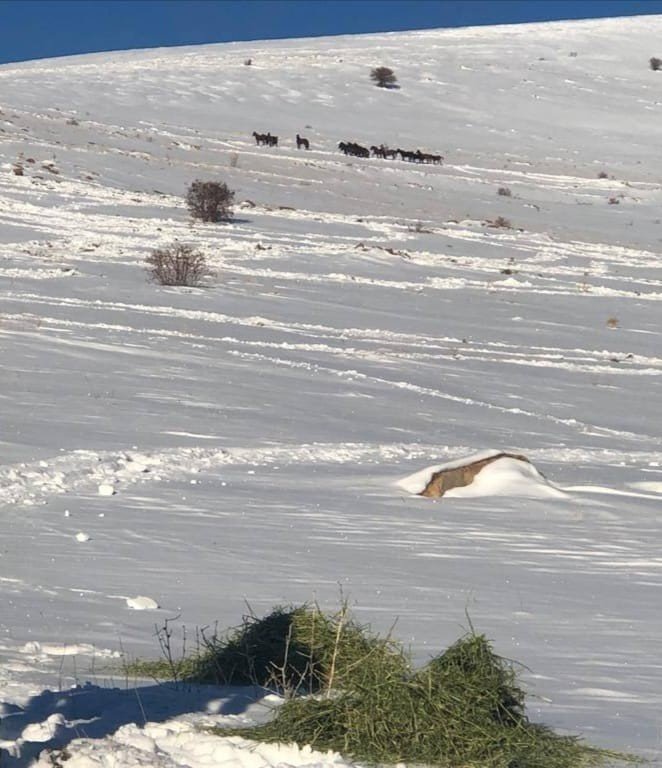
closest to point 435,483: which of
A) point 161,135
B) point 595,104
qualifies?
point 161,135

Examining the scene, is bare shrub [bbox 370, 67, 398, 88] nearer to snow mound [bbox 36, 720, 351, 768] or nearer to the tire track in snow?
the tire track in snow

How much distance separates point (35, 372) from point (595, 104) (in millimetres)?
53980

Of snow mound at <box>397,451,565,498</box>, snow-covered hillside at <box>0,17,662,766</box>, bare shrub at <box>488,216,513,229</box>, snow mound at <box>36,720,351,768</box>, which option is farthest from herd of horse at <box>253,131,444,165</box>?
snow mound at <box>36,720,351,768</box>

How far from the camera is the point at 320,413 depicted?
14016mm

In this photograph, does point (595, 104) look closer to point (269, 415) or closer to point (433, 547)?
point (269, 415)

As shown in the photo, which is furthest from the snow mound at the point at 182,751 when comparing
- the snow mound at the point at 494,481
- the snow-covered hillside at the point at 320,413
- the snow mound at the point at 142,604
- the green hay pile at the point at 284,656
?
the snow mound at the point at 494,481

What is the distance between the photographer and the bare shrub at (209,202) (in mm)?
30156

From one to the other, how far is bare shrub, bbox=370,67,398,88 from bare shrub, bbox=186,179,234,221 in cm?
3552

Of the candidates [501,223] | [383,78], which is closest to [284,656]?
[501,223]

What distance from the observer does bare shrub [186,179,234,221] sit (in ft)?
98.9

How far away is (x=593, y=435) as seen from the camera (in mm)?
14375

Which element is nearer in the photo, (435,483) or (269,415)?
(435,483)

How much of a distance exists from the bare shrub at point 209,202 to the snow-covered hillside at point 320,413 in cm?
39

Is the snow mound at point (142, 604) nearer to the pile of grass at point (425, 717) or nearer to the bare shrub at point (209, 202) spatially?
the pile of grass at point (425, 717)
